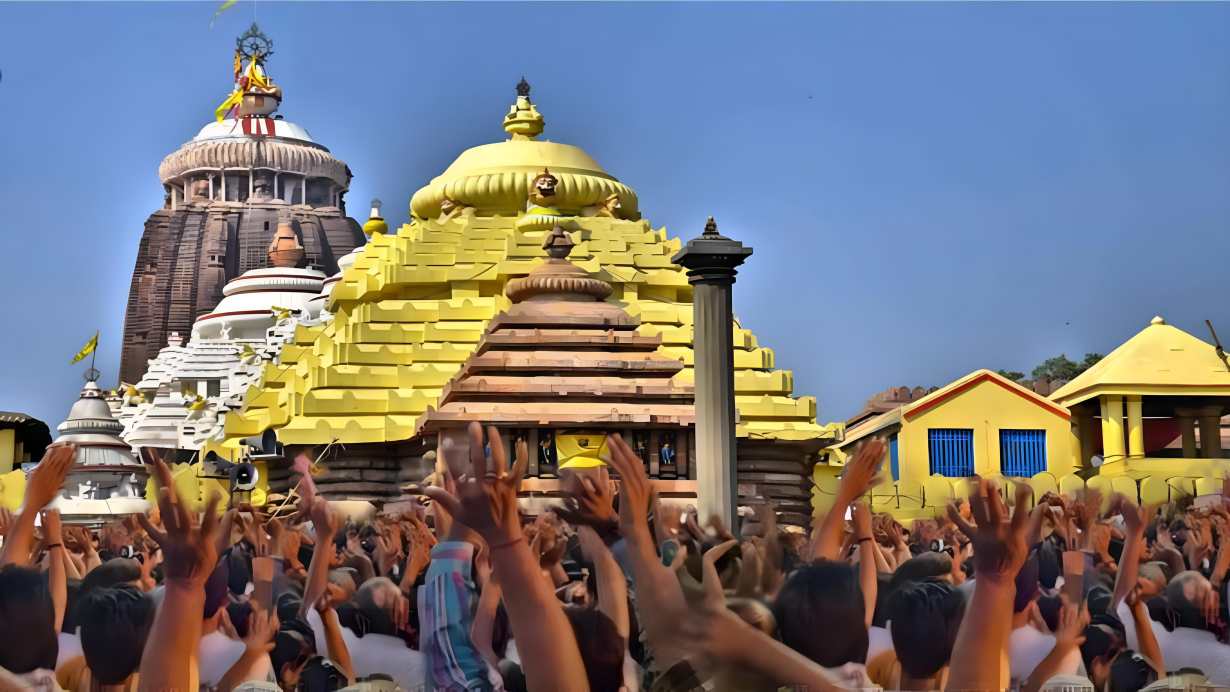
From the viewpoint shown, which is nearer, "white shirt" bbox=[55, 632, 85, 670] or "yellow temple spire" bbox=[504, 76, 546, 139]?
"white shirt" bbox=[55, 632, 85, 670]

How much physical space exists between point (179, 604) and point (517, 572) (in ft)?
7.11

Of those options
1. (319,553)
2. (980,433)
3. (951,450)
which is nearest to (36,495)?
(319,553)

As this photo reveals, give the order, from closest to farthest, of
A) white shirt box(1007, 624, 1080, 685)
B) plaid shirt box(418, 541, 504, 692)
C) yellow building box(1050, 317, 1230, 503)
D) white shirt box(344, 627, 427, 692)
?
1. plaid shirt box(418, 541, 504, 692)
2. white shirt box(1007, 624, 1080, 685)
3. white shirt box(344, 627, 427, 692)
4. yellow building box(1050, 317, 1230, 503)

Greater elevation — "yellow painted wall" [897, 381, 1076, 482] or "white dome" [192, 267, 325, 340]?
"white dome" [192, 267, 325, 340]

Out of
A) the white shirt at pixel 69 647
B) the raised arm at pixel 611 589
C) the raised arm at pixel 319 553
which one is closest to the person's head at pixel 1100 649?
the raised arm at pixel 611 589

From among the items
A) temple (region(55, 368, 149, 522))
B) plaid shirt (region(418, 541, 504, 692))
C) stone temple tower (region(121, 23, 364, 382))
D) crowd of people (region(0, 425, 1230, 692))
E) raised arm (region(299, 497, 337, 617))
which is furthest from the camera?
stone temple tower (region(121, 23, 364, 382))

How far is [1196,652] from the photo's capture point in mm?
14367

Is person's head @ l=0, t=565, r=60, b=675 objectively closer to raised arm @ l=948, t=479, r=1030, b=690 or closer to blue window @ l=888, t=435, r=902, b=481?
raised arm @ l=948, t=479, r=1030, b=690

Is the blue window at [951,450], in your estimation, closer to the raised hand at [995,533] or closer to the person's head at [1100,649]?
the person's head at [1100,649]

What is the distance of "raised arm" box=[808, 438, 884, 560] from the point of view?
13898 millimetres

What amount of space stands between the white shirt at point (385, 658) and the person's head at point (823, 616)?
253 cm

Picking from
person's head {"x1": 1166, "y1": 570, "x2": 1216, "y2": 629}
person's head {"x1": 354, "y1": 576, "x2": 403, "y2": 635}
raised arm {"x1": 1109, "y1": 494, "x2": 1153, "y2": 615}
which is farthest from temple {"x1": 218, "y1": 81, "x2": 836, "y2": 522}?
person's head {"x1": 354, "y1": 576, "x2": 403, "y2": 635}

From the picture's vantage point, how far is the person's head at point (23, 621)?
41.2ft

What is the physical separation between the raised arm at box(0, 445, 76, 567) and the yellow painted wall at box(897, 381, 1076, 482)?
2716 cm
